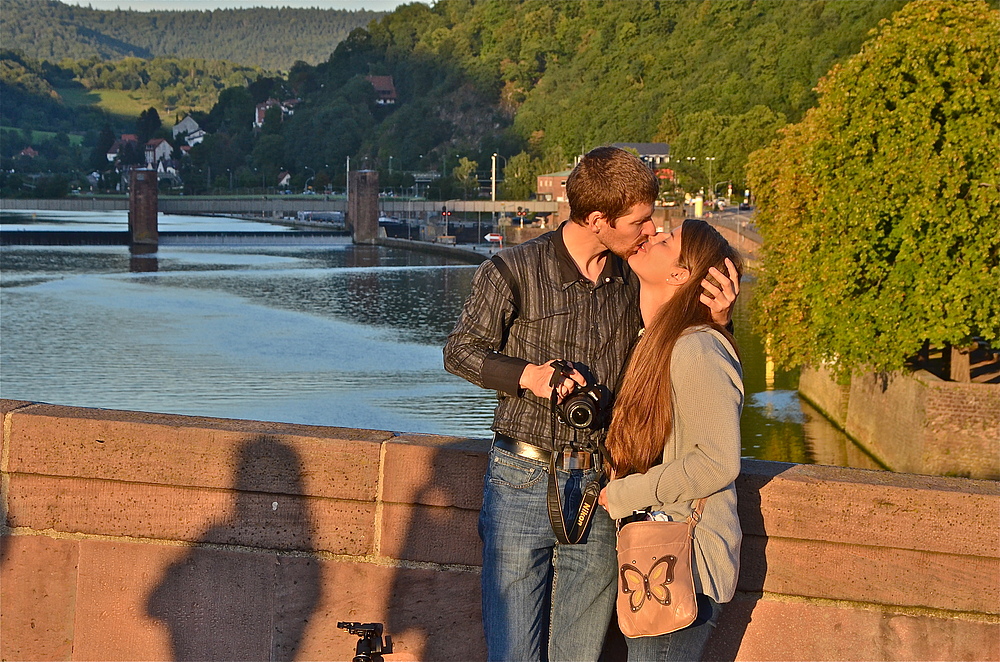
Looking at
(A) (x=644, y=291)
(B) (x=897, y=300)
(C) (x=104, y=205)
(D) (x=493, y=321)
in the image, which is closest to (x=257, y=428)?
(D) (x=493, y=321)

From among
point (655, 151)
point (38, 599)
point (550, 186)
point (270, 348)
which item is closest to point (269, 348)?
point (270, 348)

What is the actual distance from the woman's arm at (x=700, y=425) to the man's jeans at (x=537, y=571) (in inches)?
9.9

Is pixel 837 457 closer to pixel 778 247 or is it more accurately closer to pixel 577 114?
pixel 778 247

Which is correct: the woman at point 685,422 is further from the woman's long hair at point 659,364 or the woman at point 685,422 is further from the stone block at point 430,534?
the stone block at point 430,534

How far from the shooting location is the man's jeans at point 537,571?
317 centimetres

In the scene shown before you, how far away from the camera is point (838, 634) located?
3.84 meters

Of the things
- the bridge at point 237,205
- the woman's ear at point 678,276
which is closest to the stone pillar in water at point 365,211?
the bridge at point 237,205

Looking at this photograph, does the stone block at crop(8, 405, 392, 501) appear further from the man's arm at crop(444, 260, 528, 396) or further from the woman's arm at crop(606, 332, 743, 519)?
the woman's arm at crop(606, 332, 743, 519)

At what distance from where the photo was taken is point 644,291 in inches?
127

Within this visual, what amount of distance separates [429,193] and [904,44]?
125481mm

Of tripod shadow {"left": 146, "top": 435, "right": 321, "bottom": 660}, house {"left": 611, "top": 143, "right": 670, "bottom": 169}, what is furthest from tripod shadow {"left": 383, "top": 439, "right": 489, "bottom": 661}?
house {"left": 611, "top": 143, "right": 670, "bottom": 169}

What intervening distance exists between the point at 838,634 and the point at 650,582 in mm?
1104

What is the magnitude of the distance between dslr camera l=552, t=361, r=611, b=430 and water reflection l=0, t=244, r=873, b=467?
72.8 ft

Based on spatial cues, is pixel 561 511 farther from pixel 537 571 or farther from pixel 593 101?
pixel 593 101
